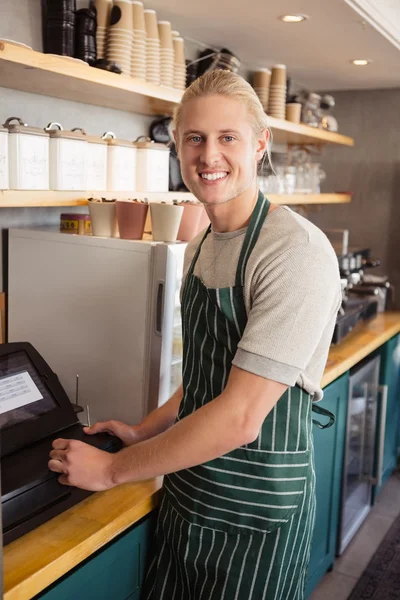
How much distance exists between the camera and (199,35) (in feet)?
8.59

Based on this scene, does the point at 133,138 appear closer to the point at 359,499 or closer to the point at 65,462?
the point at 65,462

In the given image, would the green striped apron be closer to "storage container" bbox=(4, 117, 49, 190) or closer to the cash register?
the cash register

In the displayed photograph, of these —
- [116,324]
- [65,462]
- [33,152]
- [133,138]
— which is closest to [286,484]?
[65,462]

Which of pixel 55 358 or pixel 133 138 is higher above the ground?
pixel 133 138

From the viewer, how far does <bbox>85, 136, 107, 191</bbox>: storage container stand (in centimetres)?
189

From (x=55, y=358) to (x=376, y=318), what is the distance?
2058 mm

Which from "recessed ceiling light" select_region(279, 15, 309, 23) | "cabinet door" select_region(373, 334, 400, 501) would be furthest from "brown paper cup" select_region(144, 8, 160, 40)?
"cabinet door" select_region(373, 334, 400, 501)

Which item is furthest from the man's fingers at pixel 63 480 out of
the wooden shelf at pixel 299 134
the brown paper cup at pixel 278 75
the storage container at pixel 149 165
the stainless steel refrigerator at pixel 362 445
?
the brown paper cup at pixel 278 75

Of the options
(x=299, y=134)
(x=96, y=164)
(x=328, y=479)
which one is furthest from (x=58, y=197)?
(x=299, y=134)

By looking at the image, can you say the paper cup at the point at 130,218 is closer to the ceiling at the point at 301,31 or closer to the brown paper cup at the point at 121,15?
the brown paper cup at the point at 121,15

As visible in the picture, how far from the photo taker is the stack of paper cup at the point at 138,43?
6.53 feet

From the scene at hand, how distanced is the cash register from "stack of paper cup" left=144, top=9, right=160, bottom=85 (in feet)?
3.37

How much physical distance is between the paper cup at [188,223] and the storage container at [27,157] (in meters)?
0.40

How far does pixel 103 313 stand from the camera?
1.73 m
